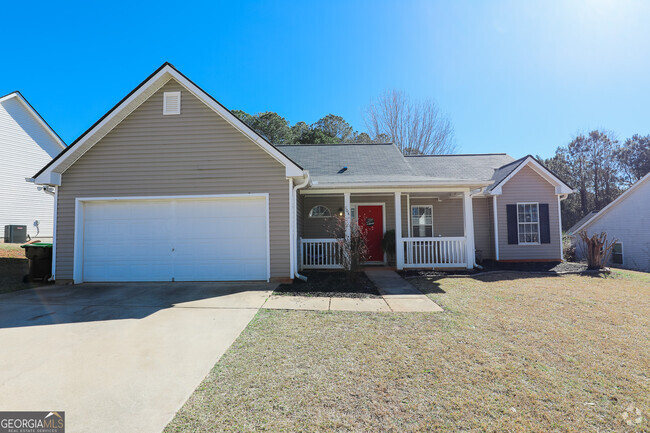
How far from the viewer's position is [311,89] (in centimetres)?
1644

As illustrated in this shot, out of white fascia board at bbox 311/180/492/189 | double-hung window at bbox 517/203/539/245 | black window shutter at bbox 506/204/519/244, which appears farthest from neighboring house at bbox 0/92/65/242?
double-hung window at bbox 517/203/539/245

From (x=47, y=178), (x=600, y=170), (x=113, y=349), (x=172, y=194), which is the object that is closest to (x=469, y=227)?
(x=172, y=194)

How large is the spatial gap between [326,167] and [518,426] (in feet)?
32.1

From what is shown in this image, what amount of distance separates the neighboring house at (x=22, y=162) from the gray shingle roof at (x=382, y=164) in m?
14.0

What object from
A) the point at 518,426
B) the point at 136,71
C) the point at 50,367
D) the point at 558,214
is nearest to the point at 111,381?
the point at 50,367

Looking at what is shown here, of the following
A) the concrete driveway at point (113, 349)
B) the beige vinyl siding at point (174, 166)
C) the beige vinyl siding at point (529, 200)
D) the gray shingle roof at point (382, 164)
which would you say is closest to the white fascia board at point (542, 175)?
the beige vinyl siding at point (529, 200)

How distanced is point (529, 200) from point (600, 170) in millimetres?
31531

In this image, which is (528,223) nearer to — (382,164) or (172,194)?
(382,164)

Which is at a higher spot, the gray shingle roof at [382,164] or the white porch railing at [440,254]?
the gray shingle roof at [382,164]

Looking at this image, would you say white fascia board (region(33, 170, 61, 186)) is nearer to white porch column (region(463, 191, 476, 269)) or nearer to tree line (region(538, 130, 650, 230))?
white porch column (region(463, 191, 476, 269))

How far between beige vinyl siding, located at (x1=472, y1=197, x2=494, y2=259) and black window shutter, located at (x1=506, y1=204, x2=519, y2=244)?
697mm

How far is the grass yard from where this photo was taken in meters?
2.37

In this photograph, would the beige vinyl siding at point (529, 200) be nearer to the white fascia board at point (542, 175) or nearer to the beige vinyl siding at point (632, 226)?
the white fascia board at point (542, 175)

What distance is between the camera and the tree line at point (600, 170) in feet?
105
